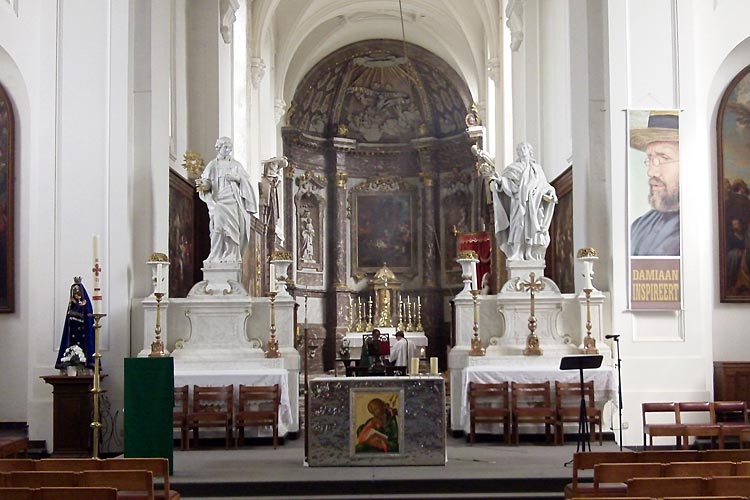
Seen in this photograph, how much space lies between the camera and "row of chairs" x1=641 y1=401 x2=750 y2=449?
11.1 metres

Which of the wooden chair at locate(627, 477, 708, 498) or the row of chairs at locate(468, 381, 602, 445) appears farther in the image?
the row of chairs at locate(468, 381, 602, 445)

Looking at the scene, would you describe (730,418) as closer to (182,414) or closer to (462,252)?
(462,252)

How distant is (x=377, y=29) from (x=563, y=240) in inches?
544

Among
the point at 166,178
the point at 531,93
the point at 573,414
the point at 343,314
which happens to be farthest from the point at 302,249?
the point at 573,414

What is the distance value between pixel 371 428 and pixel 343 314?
1702 centimetres

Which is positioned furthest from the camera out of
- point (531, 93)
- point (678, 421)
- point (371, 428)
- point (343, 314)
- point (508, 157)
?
point (343, 314)

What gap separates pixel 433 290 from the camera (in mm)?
28078

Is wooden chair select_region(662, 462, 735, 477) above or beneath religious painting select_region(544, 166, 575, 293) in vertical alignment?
beneath

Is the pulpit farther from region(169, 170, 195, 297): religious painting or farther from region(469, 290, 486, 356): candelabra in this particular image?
region(469, 290, 486, 356): candelabra

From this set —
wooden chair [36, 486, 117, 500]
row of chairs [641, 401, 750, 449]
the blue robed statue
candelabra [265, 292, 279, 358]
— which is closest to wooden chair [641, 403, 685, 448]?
row of chairs [641, 401, 750, 449]

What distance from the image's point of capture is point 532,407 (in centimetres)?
1227

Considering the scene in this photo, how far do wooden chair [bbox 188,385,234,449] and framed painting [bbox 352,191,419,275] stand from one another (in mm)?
16328

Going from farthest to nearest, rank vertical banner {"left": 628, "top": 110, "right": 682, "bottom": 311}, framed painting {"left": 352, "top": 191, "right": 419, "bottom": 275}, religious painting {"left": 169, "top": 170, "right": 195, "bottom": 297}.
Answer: framed painting {"left": 352, "top": 191, "right": 419, "bottom": 275} < religious painting {"left": 169, "top": 170, "right": 195, "bottom": 297} < vertical banner {"left": 628, "top": 110, "right": 682, "bottom": 311}

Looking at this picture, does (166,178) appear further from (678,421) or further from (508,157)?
(508,157)
